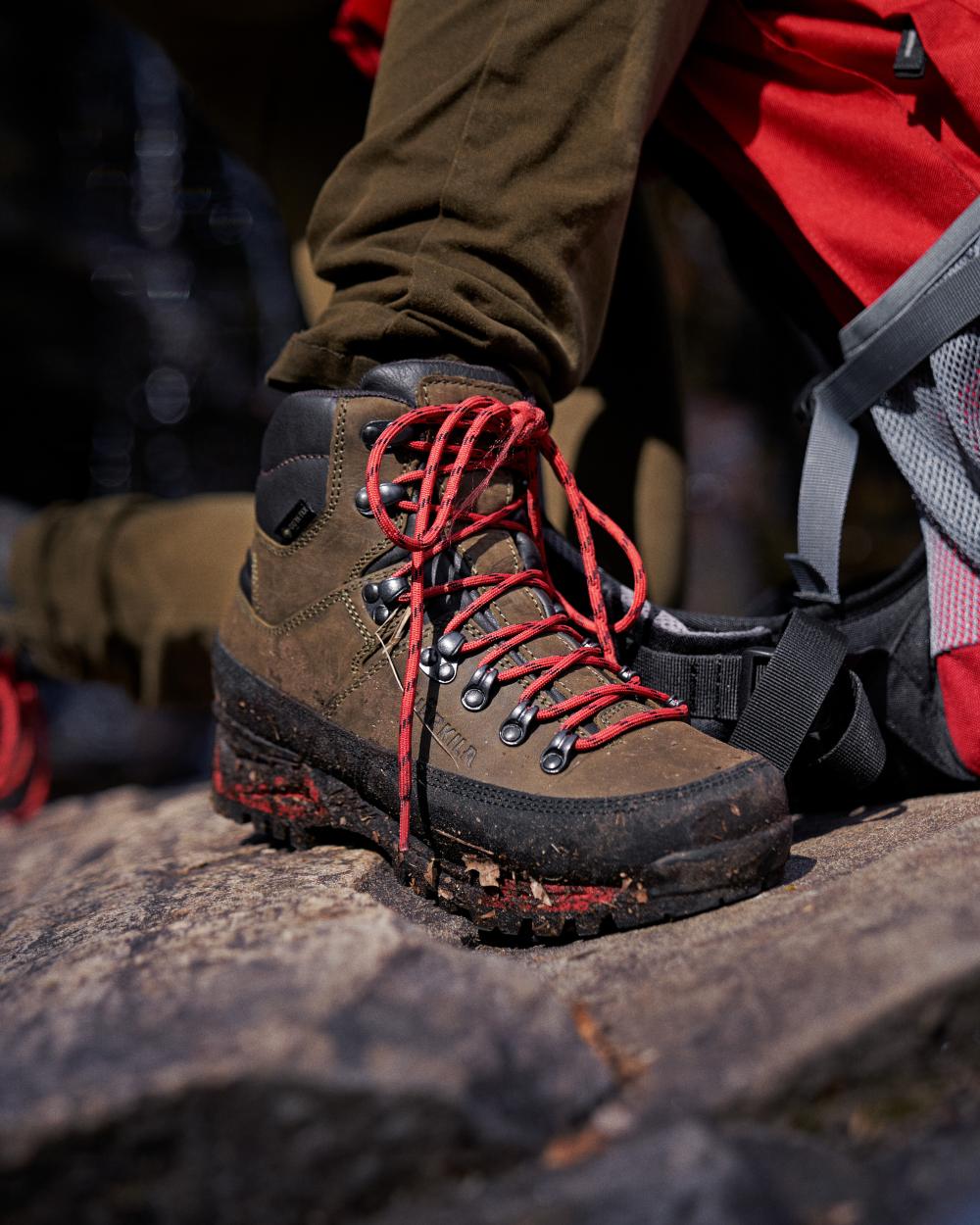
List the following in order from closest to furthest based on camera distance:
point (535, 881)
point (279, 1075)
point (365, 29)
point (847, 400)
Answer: point (279, 1075)
point (535, 881)
point (847, 400)
point (365, 29)

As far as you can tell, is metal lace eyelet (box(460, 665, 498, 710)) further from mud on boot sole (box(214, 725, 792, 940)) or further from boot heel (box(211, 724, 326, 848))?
boot heel (box(211, 724, 326, 848))

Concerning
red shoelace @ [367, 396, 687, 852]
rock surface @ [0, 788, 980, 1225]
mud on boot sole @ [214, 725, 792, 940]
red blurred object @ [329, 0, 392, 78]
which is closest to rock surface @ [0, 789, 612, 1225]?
rock surface @ [0, 788, 980, 1225]

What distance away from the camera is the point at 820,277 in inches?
41.4

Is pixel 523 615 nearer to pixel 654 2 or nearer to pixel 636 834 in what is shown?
pixel 636 834

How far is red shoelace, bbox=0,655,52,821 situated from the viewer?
191 centimetres

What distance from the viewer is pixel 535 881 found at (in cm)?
80

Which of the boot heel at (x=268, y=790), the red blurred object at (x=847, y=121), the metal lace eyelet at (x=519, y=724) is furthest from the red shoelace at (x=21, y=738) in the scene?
the red blurred object at (x=847, y=121)

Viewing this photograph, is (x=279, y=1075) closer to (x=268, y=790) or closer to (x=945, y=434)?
(x=268, y=790)

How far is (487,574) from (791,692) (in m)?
0.30

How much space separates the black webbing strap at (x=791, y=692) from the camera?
886 mm

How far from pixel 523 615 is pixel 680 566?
0.79 meters

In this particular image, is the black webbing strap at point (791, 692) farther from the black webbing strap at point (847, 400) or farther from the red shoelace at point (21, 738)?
the red shoelace at point (21, 738)

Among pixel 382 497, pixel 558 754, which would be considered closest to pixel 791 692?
pixel 558 754

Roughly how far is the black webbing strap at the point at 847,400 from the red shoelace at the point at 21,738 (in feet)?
5.11
